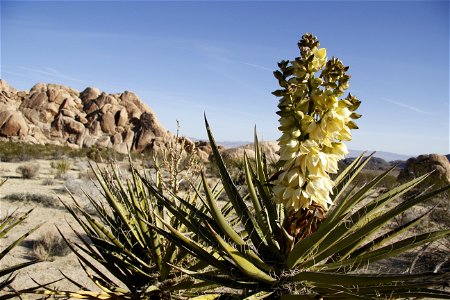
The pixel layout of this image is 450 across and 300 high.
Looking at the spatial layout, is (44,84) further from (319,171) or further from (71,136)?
(319,171)

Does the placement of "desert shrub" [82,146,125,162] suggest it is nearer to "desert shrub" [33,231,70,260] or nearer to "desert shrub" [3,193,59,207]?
"desert shrub" [3,193,59,207]

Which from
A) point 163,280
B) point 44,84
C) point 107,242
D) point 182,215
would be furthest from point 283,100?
point 44,84

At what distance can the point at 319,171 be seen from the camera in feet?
5.48

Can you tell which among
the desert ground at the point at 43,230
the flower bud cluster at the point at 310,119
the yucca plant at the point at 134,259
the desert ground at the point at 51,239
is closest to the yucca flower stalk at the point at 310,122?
the flower bud cluster at the point at 310,119

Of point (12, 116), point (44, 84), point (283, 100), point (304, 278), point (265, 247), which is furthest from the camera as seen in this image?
point (44, 84)

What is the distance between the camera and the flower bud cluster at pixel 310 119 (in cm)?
160

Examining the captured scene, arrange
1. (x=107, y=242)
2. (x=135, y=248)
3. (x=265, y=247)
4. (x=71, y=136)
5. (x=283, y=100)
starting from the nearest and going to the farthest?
1. (x=283, y=100)
2. (x=265, y=247)
3. (x=107, y=242)
4. (x=135, y=248)
5. (x=71, y=136)

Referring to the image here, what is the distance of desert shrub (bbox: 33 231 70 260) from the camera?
5.78m


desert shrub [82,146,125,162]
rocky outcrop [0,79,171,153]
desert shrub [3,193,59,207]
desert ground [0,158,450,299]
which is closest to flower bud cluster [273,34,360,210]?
desert shrub [82,146,125,162]

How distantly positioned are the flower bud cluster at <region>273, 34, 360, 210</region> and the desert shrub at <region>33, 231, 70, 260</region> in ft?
17.5

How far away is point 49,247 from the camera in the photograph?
596 centimetres

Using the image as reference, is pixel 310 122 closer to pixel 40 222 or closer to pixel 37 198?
pixel 40 222

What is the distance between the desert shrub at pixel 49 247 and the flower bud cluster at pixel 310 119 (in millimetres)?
5346

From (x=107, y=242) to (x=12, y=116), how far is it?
3300 centimetres
